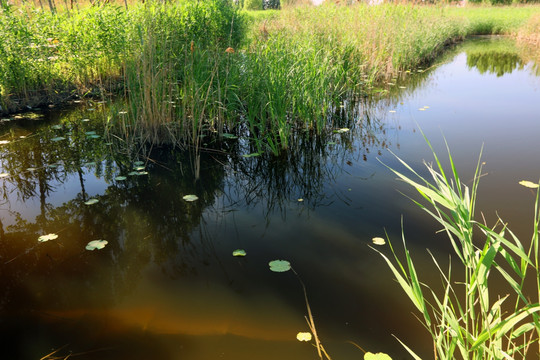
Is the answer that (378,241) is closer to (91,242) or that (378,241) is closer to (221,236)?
(221,236)

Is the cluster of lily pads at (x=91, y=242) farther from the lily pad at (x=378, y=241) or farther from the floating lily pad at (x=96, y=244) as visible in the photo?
the lily pad at (x=378, y=241)

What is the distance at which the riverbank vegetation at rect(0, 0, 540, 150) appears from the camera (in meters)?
3.64

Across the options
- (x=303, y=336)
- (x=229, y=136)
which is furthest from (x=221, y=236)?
(x=229, y=136)

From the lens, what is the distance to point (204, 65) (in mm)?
3912

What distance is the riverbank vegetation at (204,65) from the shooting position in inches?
143

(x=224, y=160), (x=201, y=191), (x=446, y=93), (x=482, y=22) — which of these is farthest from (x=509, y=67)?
(x=482, y=22)

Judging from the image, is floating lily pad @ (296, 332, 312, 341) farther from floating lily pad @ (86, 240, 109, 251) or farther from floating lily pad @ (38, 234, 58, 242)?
floating lily pad @ (38, 234, 58, 242)

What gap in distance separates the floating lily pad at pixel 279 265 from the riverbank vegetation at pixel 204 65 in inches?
64.2

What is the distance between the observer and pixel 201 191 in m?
2.91

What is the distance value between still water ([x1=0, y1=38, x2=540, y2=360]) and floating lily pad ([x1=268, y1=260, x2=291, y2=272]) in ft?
0.11

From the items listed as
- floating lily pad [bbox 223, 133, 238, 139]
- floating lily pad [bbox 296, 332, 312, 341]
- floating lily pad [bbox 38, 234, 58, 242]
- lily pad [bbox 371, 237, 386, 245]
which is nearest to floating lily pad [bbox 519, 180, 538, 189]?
lily pad [bbox 371, 237, 386, 245]

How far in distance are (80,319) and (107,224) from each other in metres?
0.88

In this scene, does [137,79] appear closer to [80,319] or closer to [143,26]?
[143,26]

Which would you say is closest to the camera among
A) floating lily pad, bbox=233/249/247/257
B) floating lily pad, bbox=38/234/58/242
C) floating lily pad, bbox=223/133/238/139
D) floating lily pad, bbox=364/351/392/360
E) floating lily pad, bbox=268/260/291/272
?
floating lily pad, bbox=364/351/392/360
